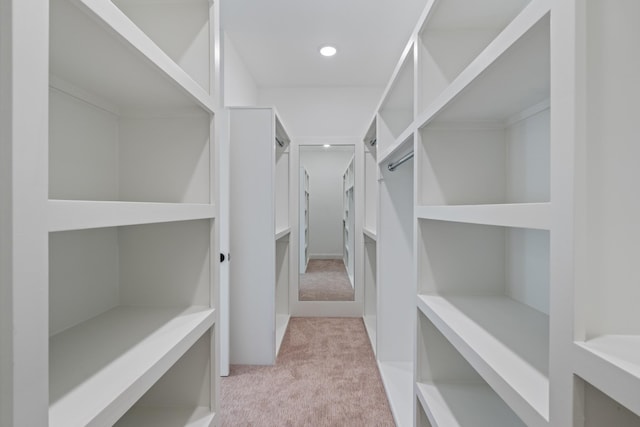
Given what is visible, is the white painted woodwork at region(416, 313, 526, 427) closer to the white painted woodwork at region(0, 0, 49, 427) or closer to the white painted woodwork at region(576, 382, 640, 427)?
the white painted woodwork at region(576, 382, 640, 427)

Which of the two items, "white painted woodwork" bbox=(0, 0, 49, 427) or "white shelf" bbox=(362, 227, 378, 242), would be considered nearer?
"white painted woodwork" bbox=(0, 0, 49, 427)

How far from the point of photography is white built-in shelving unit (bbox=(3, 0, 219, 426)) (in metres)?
0.78

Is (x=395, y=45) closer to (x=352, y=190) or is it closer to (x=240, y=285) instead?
(x=352, y=190)

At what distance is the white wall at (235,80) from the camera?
2602mm

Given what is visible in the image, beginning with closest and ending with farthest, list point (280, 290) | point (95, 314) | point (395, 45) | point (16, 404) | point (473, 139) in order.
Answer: point (16, 404) < point (95, 314) < point (473, 139) < point (395, 45) < point (280, 290)

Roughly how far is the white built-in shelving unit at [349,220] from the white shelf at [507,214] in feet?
7.28

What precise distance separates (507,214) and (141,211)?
2.51 ft

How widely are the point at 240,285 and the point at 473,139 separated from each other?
170cm

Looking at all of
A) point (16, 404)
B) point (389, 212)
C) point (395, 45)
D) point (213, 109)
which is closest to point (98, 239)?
point (213, 109)

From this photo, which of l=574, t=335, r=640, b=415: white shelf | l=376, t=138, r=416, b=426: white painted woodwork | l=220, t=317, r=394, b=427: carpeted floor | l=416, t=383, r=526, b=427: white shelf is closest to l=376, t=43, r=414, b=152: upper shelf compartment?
l=376, t=138, r=416, b=426: white painted woodwork

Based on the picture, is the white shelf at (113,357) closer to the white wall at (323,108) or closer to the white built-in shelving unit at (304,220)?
the white built-in shelving unit at (304,220)

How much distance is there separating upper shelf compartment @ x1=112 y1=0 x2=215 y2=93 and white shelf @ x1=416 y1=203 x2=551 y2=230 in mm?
914

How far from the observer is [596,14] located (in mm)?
481

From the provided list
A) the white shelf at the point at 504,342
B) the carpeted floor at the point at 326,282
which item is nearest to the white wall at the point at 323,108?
the carpeted floor at the point at 326,282
